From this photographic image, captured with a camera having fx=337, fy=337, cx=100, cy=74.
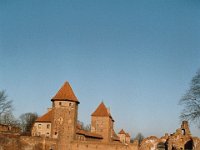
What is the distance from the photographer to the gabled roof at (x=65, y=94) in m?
47.9

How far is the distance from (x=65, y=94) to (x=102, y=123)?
16.2 meters

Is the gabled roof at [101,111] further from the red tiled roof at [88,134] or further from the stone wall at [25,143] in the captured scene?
the stone wall at [25,143]

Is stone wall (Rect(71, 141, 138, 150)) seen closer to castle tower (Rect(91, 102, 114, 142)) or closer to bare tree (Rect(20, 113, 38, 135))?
castle tower (Rect(91, 102, 114, 142))

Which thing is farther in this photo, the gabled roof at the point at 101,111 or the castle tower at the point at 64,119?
the gabled roof at the point at 101,111

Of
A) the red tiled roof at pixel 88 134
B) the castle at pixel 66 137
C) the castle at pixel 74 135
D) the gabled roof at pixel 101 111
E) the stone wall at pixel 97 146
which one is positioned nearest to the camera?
the castle at pixel 66 137

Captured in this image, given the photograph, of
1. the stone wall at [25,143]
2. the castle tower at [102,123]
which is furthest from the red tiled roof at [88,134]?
the stone wall at [25,143]

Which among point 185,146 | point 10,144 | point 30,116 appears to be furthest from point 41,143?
point 30,116

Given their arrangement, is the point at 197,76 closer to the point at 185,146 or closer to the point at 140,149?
the point at 185,146

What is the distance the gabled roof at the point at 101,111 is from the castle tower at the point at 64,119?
15.5m

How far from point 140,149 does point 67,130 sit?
10.7 meters

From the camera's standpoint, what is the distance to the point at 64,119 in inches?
1839

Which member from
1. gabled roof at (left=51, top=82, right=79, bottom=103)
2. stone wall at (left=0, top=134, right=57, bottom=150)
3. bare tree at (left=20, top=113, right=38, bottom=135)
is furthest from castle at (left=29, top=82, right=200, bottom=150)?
bare tree at (left=20, top=113, right=38, bottom=135)

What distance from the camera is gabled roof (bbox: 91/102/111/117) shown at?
6337cm

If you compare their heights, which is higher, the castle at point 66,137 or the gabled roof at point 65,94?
the gabled roof at point 65,94
